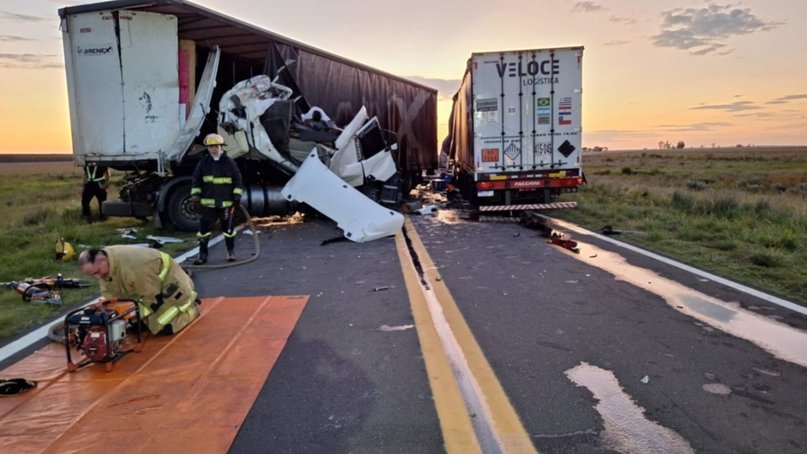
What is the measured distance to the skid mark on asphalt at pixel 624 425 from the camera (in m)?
2.73

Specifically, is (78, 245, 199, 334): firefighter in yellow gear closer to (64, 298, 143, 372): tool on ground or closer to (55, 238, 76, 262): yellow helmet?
(64, 298, 143, 372): tool on ground

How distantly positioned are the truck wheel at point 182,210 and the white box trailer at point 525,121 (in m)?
6.11

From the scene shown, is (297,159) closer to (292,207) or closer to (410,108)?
(292,207)

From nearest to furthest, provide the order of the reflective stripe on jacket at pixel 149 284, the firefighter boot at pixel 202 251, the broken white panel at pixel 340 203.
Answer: the reflective stripe on jacket at pixel 149 284 < the firefighter boot at pixel 202 251 < the broken white panel at pixel 340 203

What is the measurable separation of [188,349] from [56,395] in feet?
3.06

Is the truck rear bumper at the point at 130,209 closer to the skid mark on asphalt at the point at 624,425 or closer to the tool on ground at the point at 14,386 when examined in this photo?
the tool on ground at the point at 14,386

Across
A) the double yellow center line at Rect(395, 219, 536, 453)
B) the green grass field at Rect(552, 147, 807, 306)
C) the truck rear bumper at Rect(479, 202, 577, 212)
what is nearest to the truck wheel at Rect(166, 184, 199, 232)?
the truck rear bumper at Rect(479, 202, 577, 212)

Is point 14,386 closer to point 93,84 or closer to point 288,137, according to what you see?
point 288,137

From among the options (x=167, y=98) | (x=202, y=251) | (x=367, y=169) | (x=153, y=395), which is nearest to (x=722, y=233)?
(x=367, y=169)

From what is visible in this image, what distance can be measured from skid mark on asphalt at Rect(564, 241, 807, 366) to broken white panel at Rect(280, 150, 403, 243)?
3.98m

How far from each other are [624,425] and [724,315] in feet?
8.64

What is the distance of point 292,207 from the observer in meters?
11.9

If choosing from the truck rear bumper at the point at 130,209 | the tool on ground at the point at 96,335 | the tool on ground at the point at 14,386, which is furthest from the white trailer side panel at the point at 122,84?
the tool on ground at the point at 14,386

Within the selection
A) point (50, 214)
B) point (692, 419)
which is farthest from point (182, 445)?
point (50, 214)
